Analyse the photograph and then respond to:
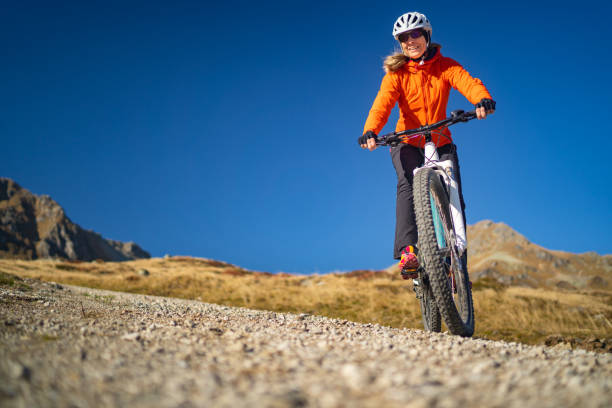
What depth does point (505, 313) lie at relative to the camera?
11461 mm

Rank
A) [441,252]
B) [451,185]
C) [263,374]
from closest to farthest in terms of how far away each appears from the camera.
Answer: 1. [263,374]
2. [441,252]
3. [451,185]

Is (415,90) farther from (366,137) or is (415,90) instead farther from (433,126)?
(366,137)

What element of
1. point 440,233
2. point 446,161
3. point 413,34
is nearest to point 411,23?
point 413,34

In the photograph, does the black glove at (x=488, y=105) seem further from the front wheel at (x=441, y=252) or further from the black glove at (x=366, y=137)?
the black glove at (x=366, y=137)

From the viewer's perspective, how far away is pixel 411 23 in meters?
5.18

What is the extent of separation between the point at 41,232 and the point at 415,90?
109969mm

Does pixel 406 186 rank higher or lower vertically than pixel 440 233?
higher

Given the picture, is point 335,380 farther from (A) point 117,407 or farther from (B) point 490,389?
(A) point 117,407

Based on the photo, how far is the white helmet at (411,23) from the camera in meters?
5.17

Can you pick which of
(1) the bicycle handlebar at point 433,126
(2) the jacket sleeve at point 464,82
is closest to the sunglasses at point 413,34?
(2) the jacket sleeve at point 464,82

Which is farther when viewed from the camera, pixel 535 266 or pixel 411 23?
pixel 535 266

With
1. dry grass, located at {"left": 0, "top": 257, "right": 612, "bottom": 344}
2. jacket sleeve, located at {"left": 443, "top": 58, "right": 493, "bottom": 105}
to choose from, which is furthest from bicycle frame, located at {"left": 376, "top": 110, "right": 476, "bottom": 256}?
dry grass, located at {"left": 0, "top": 257, "right": 612, "bottom": 344}

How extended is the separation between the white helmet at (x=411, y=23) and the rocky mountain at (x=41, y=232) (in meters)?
97.6

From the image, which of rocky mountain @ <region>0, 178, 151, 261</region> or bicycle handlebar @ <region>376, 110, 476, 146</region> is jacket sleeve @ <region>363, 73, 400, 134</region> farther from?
rocky mountain @ <region>0, 178, 151, 261</region>
